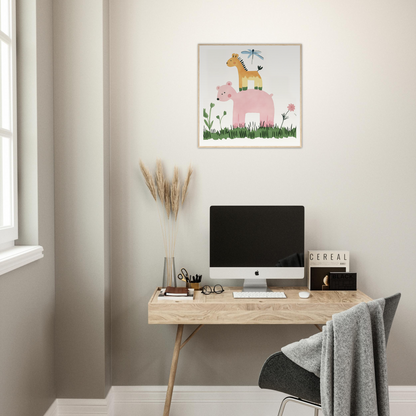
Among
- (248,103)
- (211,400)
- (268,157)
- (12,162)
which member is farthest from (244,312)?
(12,162)

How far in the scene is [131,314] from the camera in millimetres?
2342

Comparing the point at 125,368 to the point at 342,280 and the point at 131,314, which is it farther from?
the point at 342,280

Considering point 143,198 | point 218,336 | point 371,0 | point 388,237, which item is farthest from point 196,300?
point 371,0

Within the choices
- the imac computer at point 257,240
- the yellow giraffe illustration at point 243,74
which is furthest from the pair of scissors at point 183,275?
the yellow giraffe illustration at point 243,74

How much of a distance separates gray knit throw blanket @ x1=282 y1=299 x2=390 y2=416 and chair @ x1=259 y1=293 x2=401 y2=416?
11 centimetres

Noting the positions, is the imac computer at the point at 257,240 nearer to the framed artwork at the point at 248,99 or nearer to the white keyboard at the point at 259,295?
the white keyboard at the point at 259,295

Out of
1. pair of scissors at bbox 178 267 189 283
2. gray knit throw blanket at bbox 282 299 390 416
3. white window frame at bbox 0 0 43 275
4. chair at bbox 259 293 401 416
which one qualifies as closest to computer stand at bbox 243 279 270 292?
pair of scissors at bbox 178 267 189 283

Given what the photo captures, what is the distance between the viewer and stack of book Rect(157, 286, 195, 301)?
2.01 m

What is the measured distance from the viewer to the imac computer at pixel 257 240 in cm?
214

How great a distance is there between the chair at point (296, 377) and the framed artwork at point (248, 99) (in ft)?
3.75

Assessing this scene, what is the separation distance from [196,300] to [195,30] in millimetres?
1581

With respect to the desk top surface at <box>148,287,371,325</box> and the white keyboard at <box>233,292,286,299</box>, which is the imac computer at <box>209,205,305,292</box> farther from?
the desk top surface at <box>148,287,371,325</box>

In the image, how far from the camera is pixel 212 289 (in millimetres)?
2246

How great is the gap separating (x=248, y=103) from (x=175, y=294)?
1202mm
